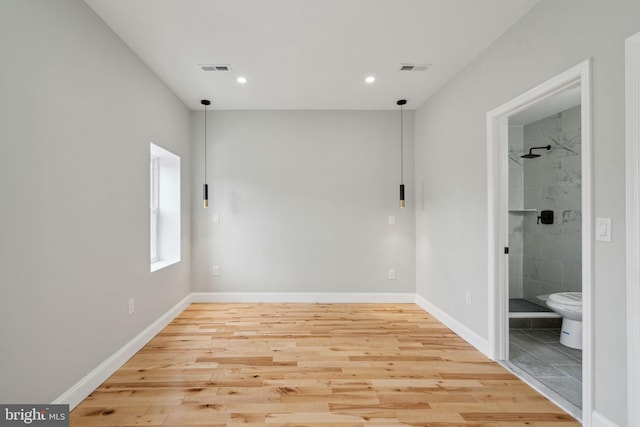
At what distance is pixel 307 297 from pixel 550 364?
2.73 metres

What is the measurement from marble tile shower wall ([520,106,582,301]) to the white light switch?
246 cm

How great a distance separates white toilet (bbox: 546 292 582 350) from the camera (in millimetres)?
2838

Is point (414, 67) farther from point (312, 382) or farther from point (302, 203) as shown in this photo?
point (312, 382)

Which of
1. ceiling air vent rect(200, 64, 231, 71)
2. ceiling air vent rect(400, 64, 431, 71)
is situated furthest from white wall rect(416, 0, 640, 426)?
ceiling air vent rect(200, 64, 231, 71)

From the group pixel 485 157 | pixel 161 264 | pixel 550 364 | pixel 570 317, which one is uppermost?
pixel 485 157

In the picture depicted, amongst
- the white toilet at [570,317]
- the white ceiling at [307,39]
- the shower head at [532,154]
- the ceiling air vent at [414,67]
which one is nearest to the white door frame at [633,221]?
the white ceiling at [307,39]

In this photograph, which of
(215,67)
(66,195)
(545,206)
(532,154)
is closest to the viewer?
(66,195)

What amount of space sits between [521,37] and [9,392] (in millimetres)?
3794

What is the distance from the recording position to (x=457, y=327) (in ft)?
10.7

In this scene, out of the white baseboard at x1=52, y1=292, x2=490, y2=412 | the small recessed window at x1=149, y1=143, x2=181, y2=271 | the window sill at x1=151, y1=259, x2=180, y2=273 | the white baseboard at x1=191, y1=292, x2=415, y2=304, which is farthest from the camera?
the white baseboard at x1=191, y1=292, x2=415, y2=304

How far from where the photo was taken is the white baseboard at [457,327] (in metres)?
2.81

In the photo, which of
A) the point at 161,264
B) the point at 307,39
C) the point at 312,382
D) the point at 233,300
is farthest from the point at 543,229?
the point at 161,264

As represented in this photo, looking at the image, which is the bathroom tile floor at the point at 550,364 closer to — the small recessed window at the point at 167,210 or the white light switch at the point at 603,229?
the white light switch at the point at 603,229

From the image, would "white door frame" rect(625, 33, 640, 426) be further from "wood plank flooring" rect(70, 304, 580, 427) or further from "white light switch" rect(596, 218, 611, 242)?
"wood plank flooring" rect(70, 304, 580, 427)
